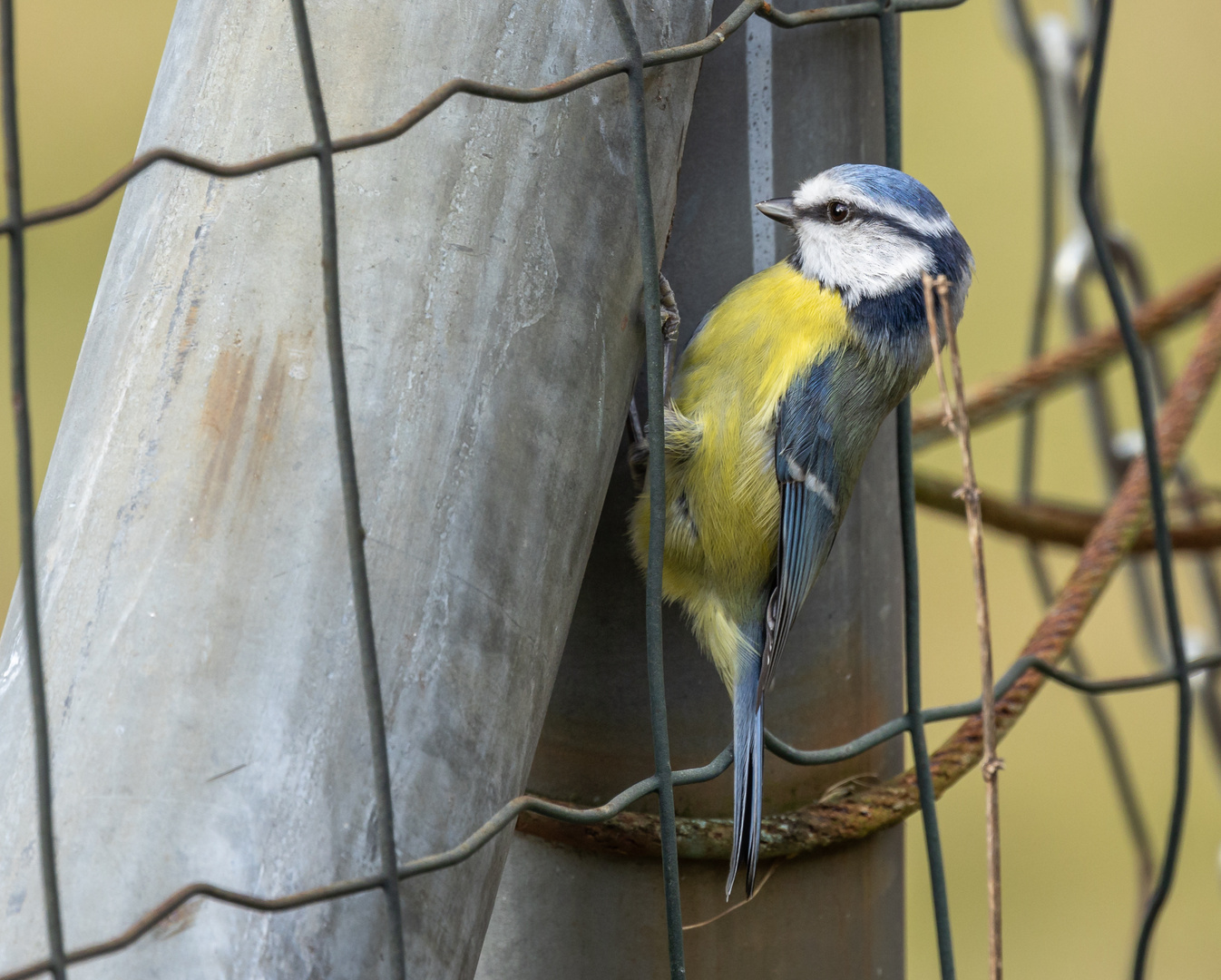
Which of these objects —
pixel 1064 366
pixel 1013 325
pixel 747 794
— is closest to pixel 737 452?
pixel 747 794

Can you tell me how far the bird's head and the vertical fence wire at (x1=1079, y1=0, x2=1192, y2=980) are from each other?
140mm

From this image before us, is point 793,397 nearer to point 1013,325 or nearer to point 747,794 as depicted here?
point 747,794

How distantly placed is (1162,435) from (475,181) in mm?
968

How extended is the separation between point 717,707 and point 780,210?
1.22 ft

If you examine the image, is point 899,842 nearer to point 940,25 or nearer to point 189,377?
point 189,377

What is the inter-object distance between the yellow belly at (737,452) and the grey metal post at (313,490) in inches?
15.9

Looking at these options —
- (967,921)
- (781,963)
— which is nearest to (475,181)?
(781,963)

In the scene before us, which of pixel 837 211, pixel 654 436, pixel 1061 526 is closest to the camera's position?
pixel 654 436

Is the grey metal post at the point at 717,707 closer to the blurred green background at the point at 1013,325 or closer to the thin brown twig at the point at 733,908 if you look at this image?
the thin brown twig at the point at 733,908

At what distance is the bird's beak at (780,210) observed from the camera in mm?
946

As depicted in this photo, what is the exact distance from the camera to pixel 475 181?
0.66 metres

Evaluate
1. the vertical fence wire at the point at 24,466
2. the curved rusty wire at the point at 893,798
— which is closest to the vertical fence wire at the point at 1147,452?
the curved rusty wire at the point at 893,798

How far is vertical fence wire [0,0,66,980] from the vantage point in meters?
0.48

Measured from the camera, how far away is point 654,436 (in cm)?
73
